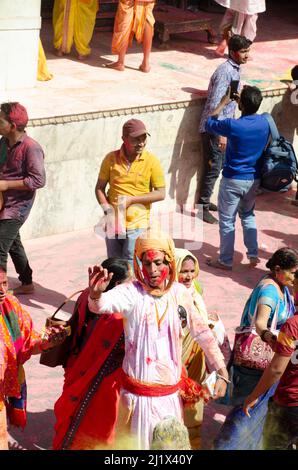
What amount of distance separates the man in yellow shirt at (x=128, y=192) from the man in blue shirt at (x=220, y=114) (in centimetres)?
256

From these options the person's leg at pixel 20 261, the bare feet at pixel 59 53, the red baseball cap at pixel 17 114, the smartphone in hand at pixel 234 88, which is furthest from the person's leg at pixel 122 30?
the red baseball cap at pixel 17 114

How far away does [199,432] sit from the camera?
7.33 metres

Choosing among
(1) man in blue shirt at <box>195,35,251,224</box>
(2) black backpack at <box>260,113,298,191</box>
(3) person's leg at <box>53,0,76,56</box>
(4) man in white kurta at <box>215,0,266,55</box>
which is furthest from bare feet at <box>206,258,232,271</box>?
(4) man in white kurta at <box>215,0,266,55</box>

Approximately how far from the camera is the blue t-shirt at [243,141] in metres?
10.2

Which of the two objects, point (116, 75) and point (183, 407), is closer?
point (183, 407)

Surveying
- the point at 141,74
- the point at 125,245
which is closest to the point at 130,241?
the point at 125,245

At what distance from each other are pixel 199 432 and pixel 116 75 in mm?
5964

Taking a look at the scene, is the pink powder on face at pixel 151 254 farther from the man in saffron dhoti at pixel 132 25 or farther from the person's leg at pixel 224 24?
the person's leg at pixel 224 24

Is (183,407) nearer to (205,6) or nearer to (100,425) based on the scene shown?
(100,425)

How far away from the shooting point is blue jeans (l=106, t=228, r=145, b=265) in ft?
29.5

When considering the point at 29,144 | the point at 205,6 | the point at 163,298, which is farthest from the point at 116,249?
the point at 205,6

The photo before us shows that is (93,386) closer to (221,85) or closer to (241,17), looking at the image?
(221,85)

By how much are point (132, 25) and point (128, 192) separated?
4057mm

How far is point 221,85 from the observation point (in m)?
11.5
